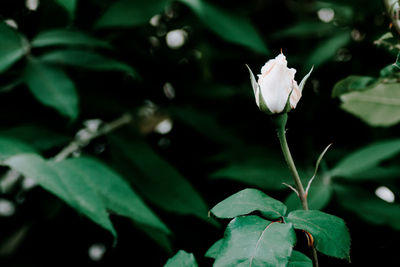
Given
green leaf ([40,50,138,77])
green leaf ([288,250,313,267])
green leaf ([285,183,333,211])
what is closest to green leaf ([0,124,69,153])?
green leaf ([40,50,138,77])

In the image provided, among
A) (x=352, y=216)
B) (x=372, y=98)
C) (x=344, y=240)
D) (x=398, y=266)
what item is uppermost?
(x=344, y=240)

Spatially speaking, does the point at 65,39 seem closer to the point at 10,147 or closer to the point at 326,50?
the point at 10,147

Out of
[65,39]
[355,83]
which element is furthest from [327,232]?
[65,39]

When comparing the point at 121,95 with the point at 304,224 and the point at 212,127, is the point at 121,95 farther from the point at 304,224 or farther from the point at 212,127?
the point at 304,224

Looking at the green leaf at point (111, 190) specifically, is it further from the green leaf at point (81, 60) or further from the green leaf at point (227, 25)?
the green leaf at point (227, 25)

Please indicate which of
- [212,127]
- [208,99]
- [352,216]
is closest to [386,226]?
[352,216]

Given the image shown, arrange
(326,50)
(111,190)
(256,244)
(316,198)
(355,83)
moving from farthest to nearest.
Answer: (326,50) → (316,198) → (111,190) → (355,83) → (256,244)

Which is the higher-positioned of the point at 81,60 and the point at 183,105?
the point at 81,60

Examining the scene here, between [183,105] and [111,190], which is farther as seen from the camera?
[183,105]
